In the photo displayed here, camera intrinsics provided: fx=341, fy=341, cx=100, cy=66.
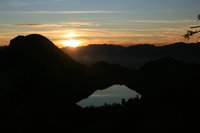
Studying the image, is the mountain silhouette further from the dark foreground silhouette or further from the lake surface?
the lake surface

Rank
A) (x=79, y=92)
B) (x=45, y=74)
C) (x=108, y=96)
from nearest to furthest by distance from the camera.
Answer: (x=45, y=74), (x=79, y=92), (x=108, y=96)

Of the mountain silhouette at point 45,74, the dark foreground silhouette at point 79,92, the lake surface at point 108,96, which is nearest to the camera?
the dark foreground silhouette at point 79,92

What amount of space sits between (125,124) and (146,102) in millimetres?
3851

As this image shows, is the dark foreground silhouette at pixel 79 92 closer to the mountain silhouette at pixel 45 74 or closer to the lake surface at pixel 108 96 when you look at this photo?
the mountain silhouette at pixel 45 74

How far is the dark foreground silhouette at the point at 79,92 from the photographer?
81.5 feet

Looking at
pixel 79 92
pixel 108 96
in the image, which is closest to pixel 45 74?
pixel 79 92

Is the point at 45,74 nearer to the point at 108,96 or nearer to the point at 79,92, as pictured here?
the point at 79,92

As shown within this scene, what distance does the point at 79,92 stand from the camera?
234ft

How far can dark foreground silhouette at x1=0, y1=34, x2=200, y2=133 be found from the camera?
24.8 meters

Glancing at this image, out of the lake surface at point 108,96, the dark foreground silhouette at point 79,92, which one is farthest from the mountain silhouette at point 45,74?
the lake surface at point 108,96

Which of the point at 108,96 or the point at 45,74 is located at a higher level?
the point at 45,74

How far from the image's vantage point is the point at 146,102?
27734 mm

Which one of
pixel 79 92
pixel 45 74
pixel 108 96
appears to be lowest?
pixel 108 96

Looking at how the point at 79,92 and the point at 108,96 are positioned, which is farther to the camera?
the point at 108,96
